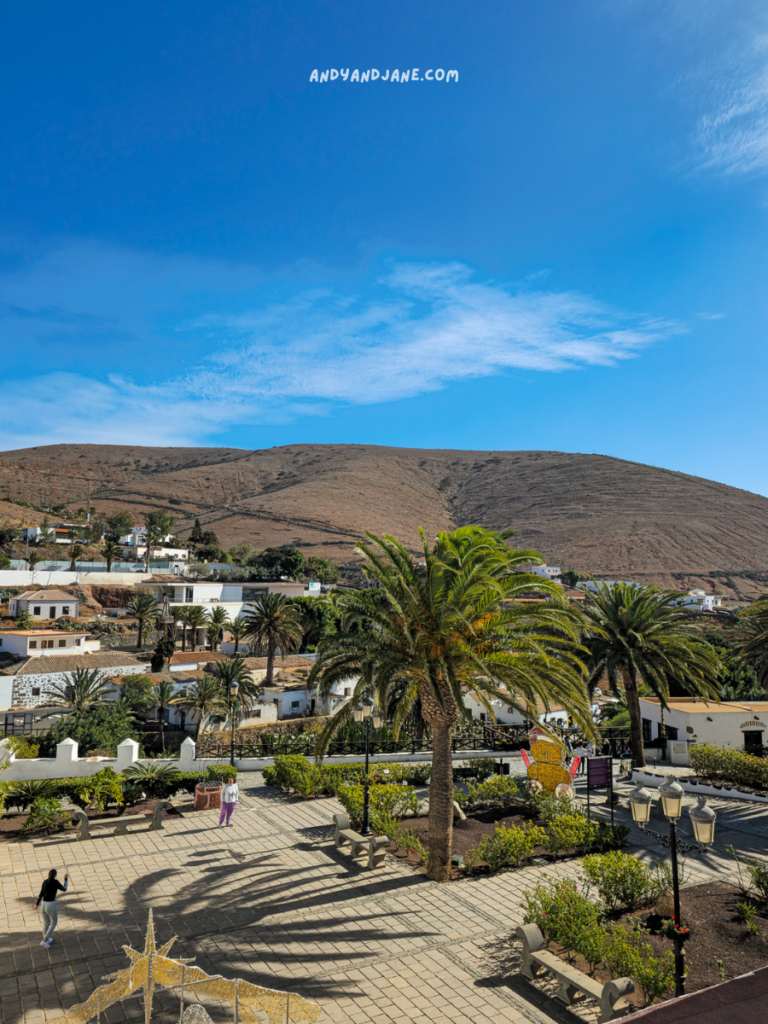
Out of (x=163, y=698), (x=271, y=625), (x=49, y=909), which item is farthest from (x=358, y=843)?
(x=271, y=625)

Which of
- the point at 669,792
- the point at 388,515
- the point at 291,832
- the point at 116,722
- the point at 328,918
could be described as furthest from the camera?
the point at 388,515

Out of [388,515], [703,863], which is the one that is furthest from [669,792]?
[388,515]

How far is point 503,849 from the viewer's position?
11.6 metres

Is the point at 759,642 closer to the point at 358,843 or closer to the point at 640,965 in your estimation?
the point at 358,843

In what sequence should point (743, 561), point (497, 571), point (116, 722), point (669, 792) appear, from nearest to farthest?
point (669, 792) < point (497, 571) < point (116, 722) < point (743, 561)

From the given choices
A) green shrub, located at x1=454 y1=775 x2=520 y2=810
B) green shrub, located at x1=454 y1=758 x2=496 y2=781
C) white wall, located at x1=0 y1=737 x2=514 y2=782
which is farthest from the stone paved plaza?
green shrub, located at x1=454 y1=758 x2=496 y2=781

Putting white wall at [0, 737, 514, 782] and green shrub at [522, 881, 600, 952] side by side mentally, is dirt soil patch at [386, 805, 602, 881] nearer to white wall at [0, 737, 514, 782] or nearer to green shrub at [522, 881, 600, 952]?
green shrub at [522, 881, 600, 952]

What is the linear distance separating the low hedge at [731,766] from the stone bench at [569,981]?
13.1 metres

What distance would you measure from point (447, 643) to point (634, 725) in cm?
1309

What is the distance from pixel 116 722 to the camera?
3153 cm

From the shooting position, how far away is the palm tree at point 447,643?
1099 centimetres

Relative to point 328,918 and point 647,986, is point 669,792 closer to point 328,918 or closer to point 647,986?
point 647,986

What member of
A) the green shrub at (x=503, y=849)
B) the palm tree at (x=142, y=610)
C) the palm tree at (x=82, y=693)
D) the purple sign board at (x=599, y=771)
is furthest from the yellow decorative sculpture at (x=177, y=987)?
the palm tree at (x=142, y=610)

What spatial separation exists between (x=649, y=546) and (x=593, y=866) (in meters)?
133
